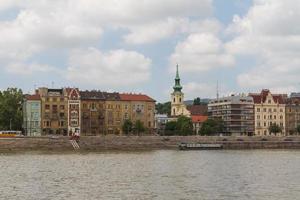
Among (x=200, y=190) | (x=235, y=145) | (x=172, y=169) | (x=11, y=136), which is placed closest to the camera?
(x=200, y=190)

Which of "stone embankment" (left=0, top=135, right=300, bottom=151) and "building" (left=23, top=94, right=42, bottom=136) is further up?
"building" (left=23, top=94, right=42, bottom=136)

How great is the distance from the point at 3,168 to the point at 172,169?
20.0 metres

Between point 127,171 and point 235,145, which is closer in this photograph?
point 127,171

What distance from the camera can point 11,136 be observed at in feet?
453

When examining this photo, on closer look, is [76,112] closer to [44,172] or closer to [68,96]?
[68,96]

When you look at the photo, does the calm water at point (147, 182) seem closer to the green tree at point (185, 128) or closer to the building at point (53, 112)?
the building at point (53, 112)

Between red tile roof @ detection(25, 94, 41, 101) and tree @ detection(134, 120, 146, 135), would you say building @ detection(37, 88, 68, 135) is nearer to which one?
red tile roof @ detection(25, 94, 41, 101)

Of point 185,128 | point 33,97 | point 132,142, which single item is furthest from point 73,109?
point 132,142

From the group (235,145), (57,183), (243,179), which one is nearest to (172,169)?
(243,179)

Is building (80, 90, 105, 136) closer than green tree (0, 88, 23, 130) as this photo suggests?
No

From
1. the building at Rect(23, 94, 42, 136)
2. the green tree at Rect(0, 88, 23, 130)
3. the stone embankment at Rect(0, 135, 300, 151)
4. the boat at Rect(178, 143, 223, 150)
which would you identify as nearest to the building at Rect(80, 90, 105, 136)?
the building at Rect(23, 94, 42, 136)

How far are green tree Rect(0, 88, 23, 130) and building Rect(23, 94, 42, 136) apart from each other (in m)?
7.69

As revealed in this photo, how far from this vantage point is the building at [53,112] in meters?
182

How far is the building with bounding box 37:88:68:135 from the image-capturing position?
182375mm
